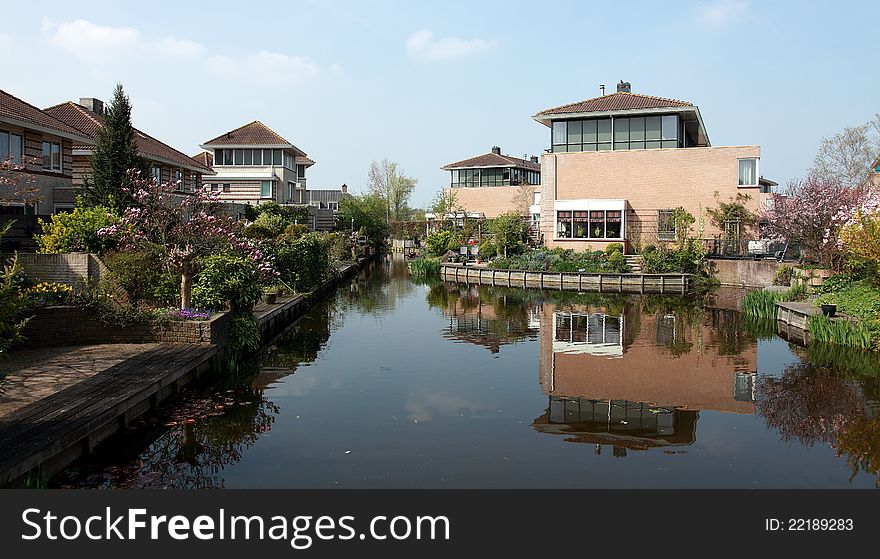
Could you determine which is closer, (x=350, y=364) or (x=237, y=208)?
(x=350, y=364)

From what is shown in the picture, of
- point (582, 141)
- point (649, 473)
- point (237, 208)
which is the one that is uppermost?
point (582, 141)

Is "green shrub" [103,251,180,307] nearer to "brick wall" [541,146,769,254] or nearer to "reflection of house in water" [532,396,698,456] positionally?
"reflection of house in water" [532,396,698,456]

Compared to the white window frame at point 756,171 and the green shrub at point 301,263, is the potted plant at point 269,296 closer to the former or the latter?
the green shrub at point 301,263

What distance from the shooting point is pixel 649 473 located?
359 inches

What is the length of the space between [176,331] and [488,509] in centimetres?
888

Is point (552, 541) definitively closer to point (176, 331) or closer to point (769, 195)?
point (176, 331)

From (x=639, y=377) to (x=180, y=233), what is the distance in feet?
31.9

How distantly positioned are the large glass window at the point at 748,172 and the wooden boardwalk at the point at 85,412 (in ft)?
107

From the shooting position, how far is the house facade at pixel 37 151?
2300 cm

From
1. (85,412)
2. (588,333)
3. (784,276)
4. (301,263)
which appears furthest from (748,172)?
(85,412)

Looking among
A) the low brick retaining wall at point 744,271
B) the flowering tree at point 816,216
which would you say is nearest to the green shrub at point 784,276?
the flowering tree at point 816,216

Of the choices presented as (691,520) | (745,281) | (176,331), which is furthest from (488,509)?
(745,281)

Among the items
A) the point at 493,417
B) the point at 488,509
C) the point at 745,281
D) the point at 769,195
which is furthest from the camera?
the point at 769,195

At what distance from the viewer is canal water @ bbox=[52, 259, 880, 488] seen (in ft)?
29.7
